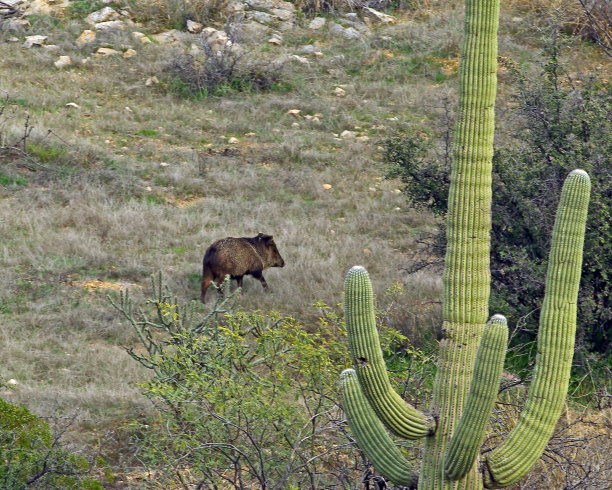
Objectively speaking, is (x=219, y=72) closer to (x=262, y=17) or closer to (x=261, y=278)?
(x=262, y=17)

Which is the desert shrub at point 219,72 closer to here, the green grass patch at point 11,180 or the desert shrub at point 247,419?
the green grass patch at point 11,180

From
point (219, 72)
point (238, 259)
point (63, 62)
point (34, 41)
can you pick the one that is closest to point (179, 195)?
point (238, 259)

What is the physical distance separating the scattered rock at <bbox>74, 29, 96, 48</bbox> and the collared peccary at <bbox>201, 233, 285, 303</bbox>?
10.5 m

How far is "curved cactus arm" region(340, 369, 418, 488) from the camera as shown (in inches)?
175

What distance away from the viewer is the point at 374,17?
858 inches

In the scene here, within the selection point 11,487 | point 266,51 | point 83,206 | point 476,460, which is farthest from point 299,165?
point 476,460

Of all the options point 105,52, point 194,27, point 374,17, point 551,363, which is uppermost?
point 551,363

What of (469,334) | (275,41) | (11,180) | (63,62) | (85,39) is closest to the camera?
(469,334)

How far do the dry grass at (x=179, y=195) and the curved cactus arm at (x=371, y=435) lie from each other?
11.5ft

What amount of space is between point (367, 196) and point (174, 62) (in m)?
6.19

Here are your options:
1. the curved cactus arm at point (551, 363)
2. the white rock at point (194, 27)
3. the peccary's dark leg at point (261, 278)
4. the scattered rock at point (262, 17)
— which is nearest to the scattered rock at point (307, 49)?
the scattered rock at point (262, 17)

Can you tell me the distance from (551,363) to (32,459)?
3509mm

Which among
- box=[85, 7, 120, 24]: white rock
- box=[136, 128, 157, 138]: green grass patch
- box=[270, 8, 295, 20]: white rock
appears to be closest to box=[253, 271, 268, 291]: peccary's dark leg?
box=[136, 128, 157, 138]: green grass patch

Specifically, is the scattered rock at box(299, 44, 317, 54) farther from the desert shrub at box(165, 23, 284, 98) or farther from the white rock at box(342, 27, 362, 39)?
the desert shrub at box(165, 23, 284, 98)
